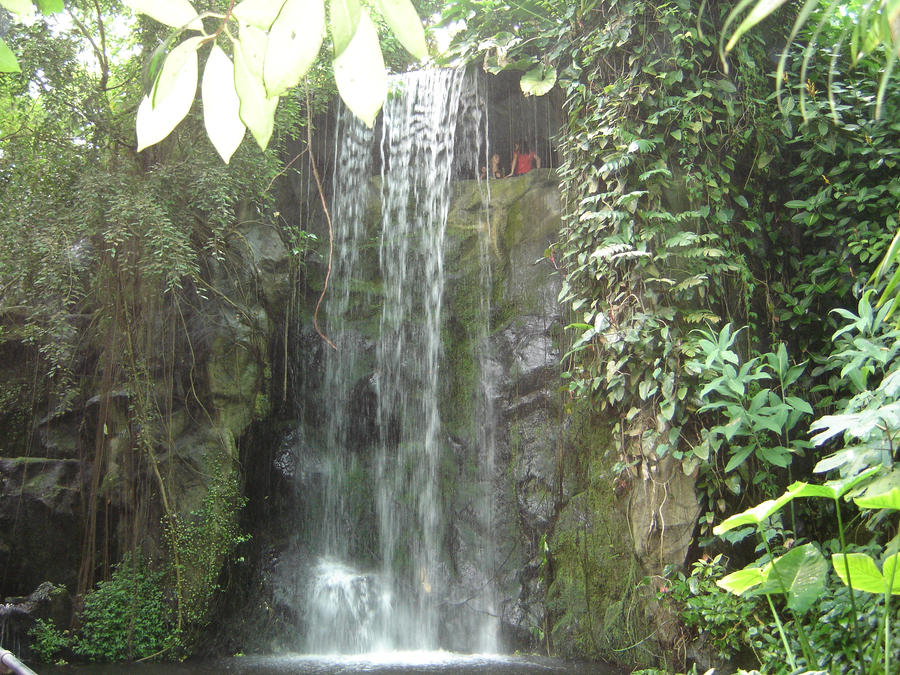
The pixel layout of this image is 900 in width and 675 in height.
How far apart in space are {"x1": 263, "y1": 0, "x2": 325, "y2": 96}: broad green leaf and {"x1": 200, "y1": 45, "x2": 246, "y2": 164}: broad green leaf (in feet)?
0.58

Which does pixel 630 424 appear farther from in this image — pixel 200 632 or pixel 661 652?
pixel 200 632

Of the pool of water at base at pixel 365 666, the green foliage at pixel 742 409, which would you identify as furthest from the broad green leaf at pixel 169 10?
the pool of water at base at pixel 365 666

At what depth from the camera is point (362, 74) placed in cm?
70

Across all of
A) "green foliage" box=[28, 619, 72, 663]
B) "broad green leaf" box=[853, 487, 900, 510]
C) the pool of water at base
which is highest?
"broad green leaf" box=[853, 487, 900, 510]

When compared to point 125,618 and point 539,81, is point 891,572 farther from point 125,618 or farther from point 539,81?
point 125,618

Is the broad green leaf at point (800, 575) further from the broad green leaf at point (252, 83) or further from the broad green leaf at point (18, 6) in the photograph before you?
the broad green leaf at point (18, 6)

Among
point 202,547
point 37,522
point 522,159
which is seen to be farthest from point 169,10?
point 522,159

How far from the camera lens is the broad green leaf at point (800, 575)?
2426mm

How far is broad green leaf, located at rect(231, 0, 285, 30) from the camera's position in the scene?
2.35ft

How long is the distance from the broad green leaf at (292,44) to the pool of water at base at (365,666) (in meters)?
4.57

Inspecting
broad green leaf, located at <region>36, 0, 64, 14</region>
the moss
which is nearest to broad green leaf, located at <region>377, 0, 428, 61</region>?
broad green leaf, located at <region>36, 0, 64, 14</region>

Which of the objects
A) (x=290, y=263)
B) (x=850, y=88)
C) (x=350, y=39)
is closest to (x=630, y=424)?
(x=850, y=88)

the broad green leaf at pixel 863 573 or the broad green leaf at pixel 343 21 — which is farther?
the broad green leaf at pixel 863 573

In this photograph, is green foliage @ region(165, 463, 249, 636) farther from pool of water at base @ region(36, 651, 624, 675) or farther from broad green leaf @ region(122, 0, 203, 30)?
broad green leaf @ region(122, 0, 203, 30)
